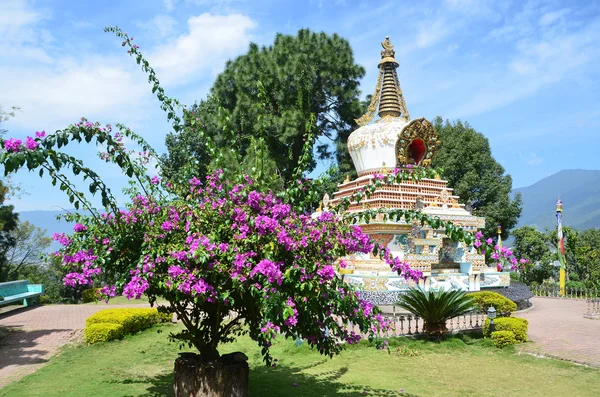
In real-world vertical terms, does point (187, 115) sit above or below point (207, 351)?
above

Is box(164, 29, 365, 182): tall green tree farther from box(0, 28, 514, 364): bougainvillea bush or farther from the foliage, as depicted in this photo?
box(0, 28, 514, 364): bougainvillea bush

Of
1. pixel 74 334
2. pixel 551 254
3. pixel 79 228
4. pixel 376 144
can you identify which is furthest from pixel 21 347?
pixel 551 254

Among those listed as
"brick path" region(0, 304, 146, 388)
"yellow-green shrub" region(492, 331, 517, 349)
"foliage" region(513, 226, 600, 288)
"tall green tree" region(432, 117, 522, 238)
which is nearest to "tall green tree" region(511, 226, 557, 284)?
"foliage" region(513, 226, 600, 288)

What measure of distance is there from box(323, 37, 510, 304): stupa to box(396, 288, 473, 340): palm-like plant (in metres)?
2.98

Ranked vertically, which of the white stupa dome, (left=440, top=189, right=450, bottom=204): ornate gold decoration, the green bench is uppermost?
the white stupa dome

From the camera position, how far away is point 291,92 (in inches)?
1238

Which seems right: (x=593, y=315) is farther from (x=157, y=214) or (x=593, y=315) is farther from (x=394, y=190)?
(x=157, y=214)

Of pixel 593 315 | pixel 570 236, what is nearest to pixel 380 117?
pixel 593 315

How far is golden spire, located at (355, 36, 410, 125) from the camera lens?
998 inches

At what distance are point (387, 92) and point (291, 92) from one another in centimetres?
792

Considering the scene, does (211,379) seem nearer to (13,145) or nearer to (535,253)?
(13,145)

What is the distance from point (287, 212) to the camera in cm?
620

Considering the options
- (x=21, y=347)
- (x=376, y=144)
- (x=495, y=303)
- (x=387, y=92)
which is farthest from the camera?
(x=387, y=92)

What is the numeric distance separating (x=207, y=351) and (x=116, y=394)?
230cm
